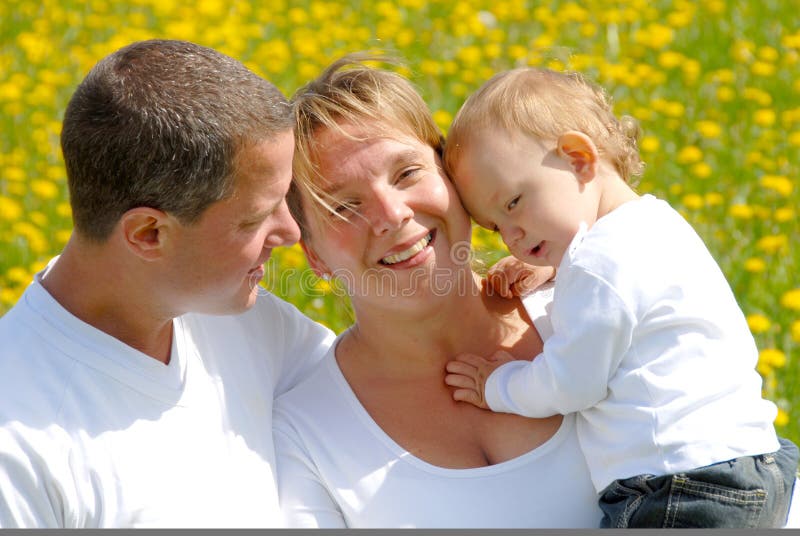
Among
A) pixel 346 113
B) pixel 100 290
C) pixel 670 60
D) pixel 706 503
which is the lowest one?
pixel 670 60

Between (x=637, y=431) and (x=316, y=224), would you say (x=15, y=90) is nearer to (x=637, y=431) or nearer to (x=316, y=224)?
(x=316, y=224)

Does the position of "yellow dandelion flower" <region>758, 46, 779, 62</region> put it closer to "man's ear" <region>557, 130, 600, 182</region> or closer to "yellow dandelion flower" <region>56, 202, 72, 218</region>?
"man's ear" <region>557, 130, 600, 182</region>

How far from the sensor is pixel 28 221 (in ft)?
15.8

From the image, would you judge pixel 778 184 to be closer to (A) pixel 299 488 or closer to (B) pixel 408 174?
(B) pixel 408 174

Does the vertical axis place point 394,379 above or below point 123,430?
below

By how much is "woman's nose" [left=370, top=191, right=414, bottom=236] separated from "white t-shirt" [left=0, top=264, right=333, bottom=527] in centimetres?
49

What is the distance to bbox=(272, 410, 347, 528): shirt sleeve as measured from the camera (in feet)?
8.81

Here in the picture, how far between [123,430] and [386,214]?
0.81 meters

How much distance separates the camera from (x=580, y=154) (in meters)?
2.73

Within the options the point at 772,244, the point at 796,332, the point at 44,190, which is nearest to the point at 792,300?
the point at 796,332

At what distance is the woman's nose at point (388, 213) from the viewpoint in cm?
270

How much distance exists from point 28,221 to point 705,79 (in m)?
3.40

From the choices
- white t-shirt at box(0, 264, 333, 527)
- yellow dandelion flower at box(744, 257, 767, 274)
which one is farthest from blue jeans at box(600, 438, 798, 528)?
yellow dandelion flower at box(744, 257, 767, 274)

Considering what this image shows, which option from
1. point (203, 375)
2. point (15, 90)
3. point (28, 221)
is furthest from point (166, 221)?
point (15, 90)
